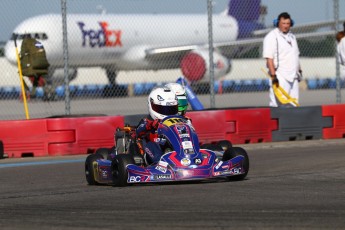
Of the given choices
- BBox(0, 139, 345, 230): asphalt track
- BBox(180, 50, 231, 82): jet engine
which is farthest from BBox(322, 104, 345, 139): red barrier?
BBox(180, 50, 231, 82): jet engine

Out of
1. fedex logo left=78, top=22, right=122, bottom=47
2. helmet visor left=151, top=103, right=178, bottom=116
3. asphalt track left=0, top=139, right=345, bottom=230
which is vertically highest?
fedex logo left=78, top=22, right=122, bottom=47

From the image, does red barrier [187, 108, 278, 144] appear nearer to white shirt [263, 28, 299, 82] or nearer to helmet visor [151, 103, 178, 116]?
white shirt [263, 28, 299, 82]

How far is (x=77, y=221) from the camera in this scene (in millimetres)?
6551

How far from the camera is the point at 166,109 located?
30.9ft

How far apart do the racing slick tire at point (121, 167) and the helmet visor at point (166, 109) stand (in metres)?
0.73

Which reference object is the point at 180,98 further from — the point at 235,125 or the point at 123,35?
the point at 123,35

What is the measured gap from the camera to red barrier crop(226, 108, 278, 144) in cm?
1419

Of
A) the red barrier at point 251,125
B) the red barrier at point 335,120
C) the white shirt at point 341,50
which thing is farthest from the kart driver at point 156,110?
the white shirt at point 341,50

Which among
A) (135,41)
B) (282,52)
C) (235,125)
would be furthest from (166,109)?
(135,41)

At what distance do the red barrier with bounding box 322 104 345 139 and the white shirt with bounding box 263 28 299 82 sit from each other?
28.6 inches

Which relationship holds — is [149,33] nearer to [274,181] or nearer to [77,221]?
[274,181]

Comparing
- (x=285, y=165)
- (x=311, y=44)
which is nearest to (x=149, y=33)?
(x=311, y=44)

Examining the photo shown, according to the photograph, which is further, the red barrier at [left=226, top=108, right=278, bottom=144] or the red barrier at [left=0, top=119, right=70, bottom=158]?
the red barrier at [left=226, top=108, right=278, bottom=144]

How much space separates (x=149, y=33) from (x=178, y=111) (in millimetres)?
26490
